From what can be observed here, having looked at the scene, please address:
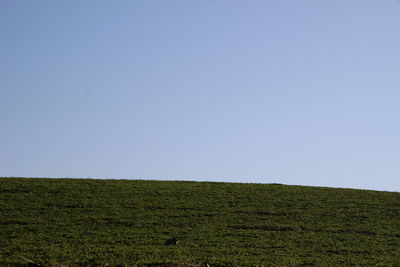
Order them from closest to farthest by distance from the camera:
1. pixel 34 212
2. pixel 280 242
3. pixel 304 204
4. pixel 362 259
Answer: pixel 362 259
pixel 280 242
pixel 34 212
pixel 304 204

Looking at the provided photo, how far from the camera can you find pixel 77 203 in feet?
135

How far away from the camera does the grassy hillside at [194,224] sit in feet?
86.6

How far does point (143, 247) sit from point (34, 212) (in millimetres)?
13583

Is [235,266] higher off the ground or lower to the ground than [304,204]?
lower

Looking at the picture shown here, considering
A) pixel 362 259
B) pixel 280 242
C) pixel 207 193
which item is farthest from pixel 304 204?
pixel 362 259

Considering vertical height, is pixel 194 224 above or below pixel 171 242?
above

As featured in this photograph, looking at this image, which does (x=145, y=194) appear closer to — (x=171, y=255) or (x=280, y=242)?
(x=280, y=242)

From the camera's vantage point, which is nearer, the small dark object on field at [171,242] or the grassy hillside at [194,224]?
the grassy hillside at [194,224]

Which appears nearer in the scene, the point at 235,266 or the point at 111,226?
the point at 235,266

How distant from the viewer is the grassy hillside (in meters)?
26.4

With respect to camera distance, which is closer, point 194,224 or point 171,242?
point 171,242

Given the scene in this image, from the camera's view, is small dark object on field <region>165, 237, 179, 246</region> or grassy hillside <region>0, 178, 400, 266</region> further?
small dark object on field <region>165, 237, 179, 246</region>

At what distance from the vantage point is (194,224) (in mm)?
35562

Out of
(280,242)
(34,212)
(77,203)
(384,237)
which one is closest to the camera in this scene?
(280,242)
